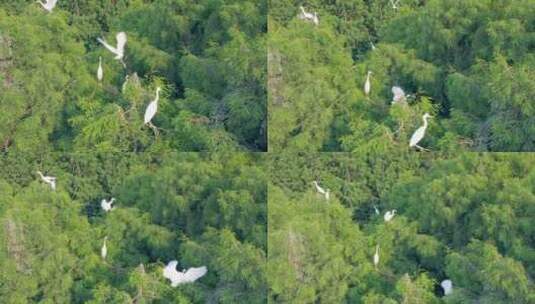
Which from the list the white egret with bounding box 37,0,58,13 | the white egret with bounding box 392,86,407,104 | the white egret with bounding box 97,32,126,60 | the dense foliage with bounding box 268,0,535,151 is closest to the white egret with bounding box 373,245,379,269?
the dense foliage with bounding box 268,0,535,151

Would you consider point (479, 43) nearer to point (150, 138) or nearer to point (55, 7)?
point (150, 138)

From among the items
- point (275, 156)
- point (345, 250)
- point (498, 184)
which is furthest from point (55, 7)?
point (498, 184)

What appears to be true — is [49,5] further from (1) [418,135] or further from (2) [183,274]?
(1) [418,135]

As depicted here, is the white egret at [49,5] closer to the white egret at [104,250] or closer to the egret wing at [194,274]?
the white egret at [104,250]

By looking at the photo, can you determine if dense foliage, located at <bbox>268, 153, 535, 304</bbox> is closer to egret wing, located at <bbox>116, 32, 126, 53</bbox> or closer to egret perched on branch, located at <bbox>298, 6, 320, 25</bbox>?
egret perched on branch, located at <bbox>298, 6, 320, 25</bbox>

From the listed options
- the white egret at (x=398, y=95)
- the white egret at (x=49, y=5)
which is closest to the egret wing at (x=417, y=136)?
the white egret at (x=398, y=95)

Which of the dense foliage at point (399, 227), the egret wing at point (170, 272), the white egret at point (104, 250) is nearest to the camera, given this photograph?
the dense foliage at point (399, 227)
